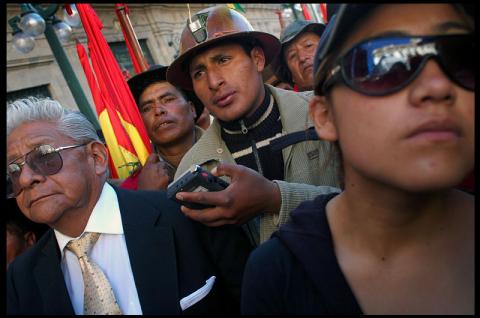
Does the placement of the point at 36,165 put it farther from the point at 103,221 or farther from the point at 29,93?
the point at 29,93

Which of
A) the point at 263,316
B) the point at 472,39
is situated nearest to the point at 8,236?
the point at 263,316

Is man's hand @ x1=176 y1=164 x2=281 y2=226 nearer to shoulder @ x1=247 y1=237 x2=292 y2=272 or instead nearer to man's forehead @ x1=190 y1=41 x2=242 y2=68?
shoulder @ x1=247 y1=237 x2=292 y2=272

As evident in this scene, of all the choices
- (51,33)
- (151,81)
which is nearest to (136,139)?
(151,81)

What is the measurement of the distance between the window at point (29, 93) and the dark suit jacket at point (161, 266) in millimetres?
8398

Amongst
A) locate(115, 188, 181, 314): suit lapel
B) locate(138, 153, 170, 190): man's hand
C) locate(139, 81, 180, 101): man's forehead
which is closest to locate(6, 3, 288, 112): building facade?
locate(139, 81, 180, 101): man's forehead

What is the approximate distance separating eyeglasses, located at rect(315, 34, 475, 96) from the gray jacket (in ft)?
2.32

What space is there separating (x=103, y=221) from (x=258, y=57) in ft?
4.48

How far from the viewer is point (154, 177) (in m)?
2.64

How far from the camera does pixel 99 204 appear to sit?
72.1 inches

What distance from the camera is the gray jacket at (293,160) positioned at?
1.70 meters

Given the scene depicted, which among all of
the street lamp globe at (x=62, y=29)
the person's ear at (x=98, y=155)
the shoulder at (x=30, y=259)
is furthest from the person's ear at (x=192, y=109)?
the street lamp globe at (x=62, y=29)

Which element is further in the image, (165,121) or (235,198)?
(165,121)

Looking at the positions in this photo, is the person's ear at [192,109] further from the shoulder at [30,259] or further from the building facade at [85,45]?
the building facade at [85,45]

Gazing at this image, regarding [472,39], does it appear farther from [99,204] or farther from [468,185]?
[99,204]
